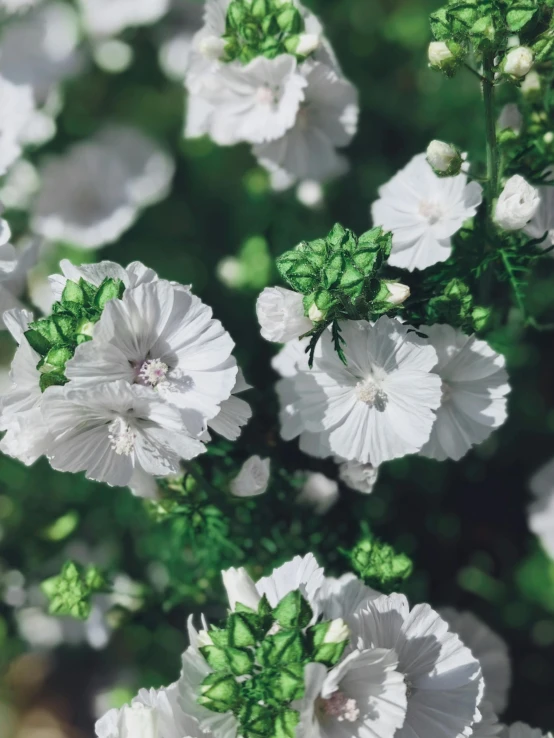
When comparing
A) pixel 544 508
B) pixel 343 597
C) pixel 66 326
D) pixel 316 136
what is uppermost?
pixel 66 326

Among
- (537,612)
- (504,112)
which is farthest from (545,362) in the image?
(504,112)

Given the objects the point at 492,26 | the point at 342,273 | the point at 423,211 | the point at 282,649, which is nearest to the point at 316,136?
the point at 423,211

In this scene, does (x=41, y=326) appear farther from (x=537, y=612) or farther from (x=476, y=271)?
(x=537, y=612)

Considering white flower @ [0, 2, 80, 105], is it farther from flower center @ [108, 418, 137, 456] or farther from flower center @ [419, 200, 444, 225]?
flower center @ [108, 418, 137, 456]

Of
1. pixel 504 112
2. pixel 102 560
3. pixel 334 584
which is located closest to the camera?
pixel 334 584

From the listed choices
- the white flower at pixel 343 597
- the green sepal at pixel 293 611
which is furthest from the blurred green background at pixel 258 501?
the green sepal at pixel 293 611

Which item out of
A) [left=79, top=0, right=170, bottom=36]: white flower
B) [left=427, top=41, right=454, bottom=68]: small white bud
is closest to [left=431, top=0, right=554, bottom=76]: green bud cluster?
[left=427, top=41, right=454, bottom=68]: small white bud

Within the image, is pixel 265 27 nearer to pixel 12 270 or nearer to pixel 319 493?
pixel 12 270
